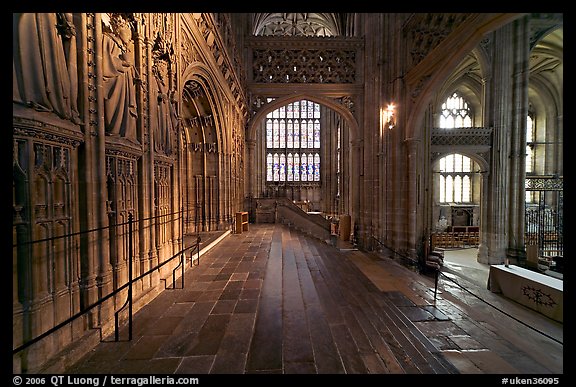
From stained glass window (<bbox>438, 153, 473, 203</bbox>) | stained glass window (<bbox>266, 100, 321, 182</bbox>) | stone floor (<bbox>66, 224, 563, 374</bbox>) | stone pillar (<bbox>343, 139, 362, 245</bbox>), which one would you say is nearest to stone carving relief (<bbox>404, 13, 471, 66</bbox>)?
stone pillar (<bbox>343, 139, 362, 245</bbox>)

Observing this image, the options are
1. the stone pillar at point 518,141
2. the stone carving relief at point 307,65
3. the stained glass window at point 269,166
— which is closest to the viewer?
the stone pillar at point 518,141

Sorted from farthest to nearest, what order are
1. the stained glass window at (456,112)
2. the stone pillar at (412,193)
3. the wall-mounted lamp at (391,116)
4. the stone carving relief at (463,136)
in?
the stained glass window at (456,112), the stone carving relief at (463,136), the wall-mounted lamp at (391,116), the stone pillar at (412,193)

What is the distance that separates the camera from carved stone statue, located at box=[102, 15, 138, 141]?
2.73 metres

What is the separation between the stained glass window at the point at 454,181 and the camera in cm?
1803

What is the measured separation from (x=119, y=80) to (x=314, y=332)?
3.88 metres

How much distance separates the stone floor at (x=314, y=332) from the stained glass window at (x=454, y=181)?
15.8 meters

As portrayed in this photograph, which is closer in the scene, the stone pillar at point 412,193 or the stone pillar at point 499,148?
the stone pillar at point 412,193

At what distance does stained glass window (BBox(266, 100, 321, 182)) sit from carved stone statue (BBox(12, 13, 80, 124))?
20.0 m

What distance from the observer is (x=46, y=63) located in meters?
2.00

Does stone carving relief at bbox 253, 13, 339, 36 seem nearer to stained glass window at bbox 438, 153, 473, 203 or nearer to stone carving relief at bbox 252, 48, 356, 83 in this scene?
stone carving relief at bbox 252, 48, 356, 83

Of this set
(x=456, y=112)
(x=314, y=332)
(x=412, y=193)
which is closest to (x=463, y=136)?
(x=412, y=193)

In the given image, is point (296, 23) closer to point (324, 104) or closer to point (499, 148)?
point (324, 104)

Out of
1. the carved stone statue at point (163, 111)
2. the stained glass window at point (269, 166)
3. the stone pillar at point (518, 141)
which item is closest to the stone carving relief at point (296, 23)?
the stained glass window at point (269, 166)

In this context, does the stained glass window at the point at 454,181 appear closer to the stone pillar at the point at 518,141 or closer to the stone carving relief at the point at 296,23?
the stone pillar at the point at 518,141
